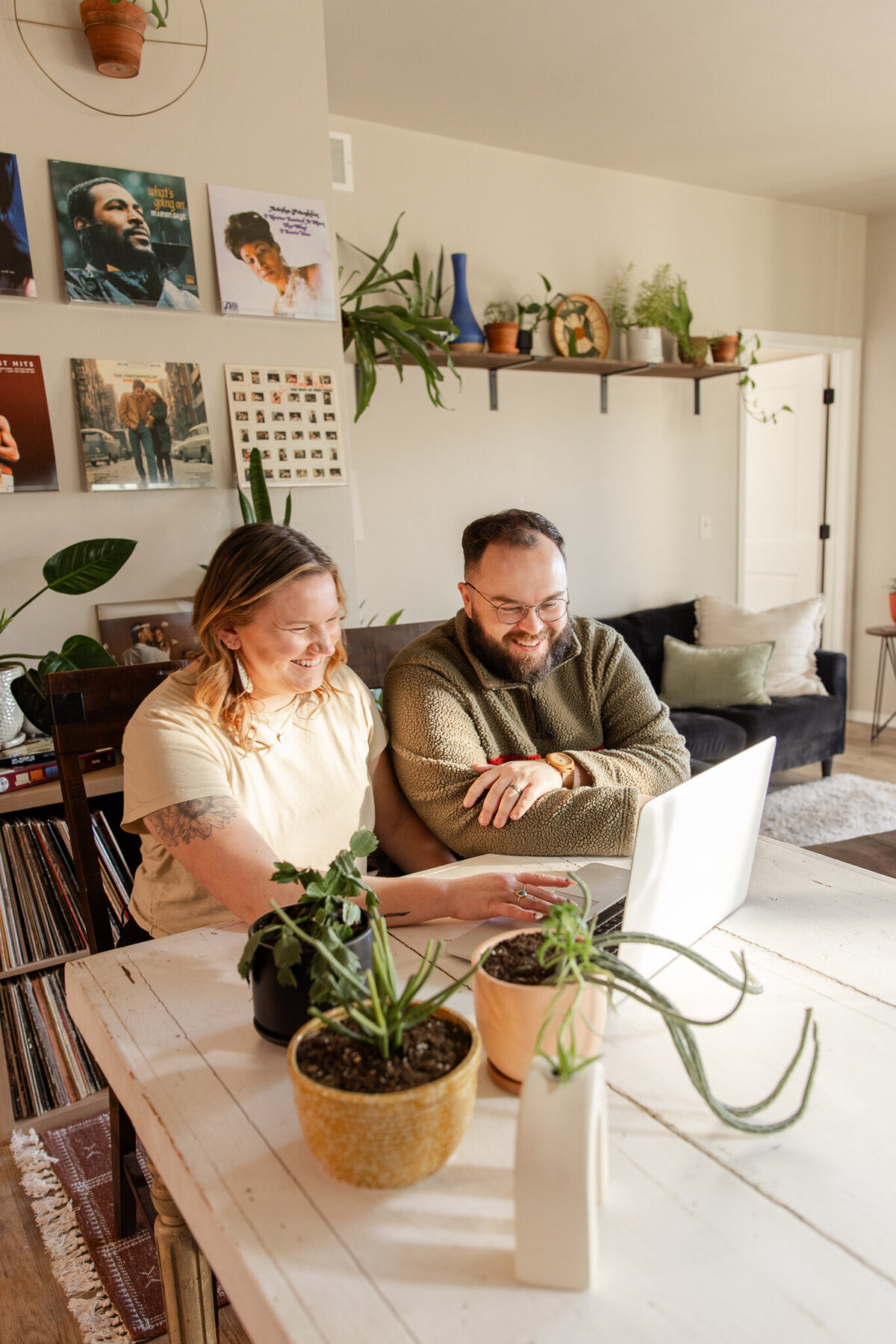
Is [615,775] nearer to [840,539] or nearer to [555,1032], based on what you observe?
[555,1032]

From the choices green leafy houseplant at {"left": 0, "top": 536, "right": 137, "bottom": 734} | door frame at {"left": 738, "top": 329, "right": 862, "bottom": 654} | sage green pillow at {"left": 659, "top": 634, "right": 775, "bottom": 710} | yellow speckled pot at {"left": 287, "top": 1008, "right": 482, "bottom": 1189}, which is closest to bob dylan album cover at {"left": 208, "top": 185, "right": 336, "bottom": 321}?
green leafy houseplant at {"left": 0, "top": 536, "right": 137, "bottom": 734}

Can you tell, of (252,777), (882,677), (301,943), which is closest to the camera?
(301,943)

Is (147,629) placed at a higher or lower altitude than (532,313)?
lower

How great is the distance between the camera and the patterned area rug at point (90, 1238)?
4.77 ft

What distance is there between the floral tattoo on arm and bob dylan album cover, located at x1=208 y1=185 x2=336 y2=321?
1511mm

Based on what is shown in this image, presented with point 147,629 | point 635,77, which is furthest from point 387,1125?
point 635,77

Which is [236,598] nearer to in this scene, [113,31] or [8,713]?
[8,713]

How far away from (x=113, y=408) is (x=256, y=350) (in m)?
0.40

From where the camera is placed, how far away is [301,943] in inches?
32.5

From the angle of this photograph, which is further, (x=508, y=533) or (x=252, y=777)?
(x=508, y=533)

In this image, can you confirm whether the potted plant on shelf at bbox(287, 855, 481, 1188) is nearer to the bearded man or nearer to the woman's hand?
the woman's hand

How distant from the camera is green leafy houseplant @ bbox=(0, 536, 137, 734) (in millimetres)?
1960

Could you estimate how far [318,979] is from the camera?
73 cm

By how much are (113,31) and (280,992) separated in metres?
2.05
